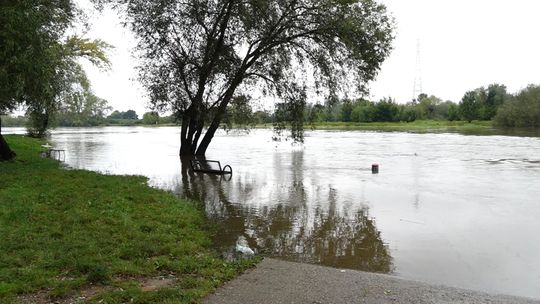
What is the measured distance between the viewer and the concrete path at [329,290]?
5512mm

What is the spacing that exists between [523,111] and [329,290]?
90.9 metres

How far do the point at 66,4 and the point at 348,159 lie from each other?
18.2 metres

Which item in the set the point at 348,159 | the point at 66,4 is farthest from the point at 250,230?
the point at 348,159

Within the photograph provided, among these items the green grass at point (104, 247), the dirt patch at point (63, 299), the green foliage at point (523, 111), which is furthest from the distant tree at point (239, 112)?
Answer: the green foliage at point (523, 111)

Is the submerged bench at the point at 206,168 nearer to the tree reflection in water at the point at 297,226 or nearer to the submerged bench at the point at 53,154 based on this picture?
the tree reflection in water at the point at 297,226

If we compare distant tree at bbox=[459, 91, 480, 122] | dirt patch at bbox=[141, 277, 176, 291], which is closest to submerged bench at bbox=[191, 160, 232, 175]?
dirt patch at bbox=[141, 277, 176, 291]

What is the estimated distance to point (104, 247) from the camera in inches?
275

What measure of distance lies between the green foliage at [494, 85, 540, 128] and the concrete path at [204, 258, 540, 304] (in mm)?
87888

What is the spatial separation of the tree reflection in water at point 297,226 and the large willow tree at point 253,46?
8869 mm

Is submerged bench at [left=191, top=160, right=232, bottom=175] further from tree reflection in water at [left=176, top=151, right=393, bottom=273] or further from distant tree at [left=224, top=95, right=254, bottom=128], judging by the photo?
distant tree at [left=224, top=95, right=254, bottom=128]

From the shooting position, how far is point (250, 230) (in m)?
9.62

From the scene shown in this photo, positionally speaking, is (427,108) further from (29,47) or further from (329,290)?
(329,290)

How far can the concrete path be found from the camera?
5512mm

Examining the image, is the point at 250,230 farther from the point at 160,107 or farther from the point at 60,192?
the point at 160,107
